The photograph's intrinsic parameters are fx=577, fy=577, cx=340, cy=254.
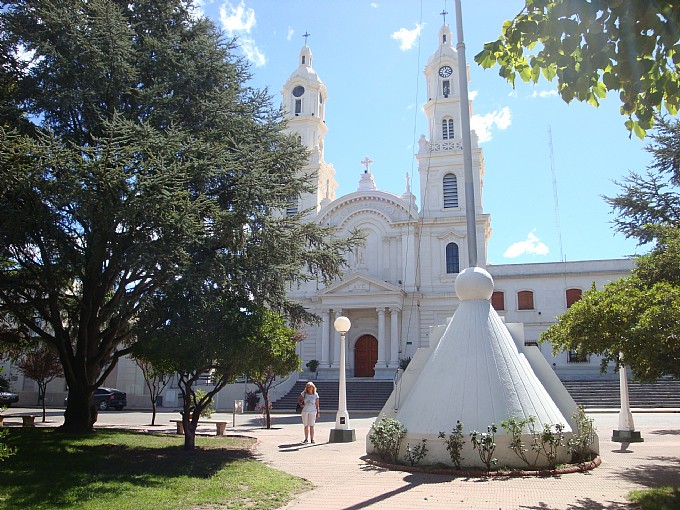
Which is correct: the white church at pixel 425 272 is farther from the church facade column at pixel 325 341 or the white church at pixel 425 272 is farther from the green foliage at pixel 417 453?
the green foliage at pixel 417 453

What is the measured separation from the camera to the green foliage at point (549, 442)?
32.2 ft

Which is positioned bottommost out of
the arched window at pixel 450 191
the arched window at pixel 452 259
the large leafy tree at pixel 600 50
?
the large leafy tree at pixel 600 50

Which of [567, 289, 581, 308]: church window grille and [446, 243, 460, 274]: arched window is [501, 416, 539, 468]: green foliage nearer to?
[446, 243, 460, 274]: arched window

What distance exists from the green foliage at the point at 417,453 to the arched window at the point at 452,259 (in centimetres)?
3014

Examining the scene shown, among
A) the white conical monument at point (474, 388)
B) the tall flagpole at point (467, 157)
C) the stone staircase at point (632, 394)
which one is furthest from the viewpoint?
the stone staircase at point (632, 394)

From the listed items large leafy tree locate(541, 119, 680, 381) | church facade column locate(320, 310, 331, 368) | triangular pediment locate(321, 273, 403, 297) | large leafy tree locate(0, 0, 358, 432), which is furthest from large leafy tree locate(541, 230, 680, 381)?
church facade column locate(320, 310, 331, 368)

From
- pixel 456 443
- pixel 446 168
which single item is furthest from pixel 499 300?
pixel 456 443

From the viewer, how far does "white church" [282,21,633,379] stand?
37750 mm

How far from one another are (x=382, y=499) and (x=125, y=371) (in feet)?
111

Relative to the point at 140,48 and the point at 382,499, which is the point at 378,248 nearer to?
the point at 140,48

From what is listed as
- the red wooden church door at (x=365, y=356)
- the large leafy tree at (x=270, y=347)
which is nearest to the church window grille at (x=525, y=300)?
the red wooden church door at (x=365, y=356)

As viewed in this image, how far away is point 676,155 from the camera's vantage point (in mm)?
22203

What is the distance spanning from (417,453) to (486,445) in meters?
1.29

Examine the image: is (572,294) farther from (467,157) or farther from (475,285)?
(475,285)
